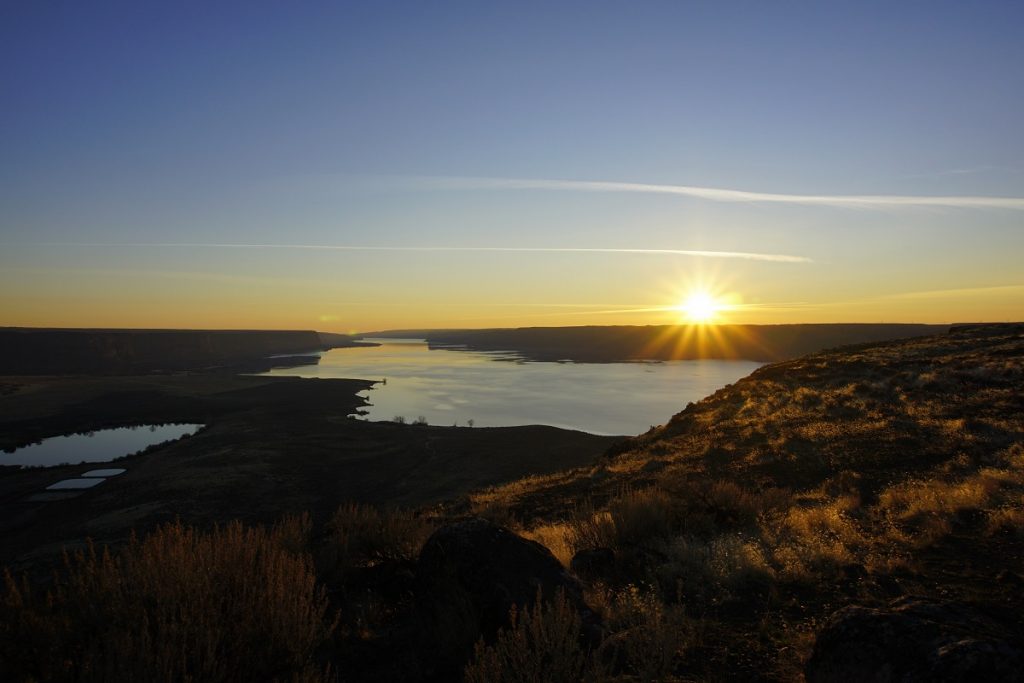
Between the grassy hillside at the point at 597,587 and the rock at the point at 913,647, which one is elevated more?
the rock at the point at 913,647

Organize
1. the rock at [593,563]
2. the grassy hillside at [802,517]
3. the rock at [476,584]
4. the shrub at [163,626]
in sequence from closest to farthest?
the shrub at [163,626] → the rock at [476,584] → the grassy hillside at [802,517] → the rock at [593,563]

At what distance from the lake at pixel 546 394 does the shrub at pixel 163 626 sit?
4468cm

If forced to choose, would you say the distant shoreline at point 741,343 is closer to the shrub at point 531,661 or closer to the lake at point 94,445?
the lake at point 94,445

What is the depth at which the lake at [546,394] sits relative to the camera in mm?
54250

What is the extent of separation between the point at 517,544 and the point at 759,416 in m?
19.1

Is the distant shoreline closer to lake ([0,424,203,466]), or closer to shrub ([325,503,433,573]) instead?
lake ([0,424,203,466])

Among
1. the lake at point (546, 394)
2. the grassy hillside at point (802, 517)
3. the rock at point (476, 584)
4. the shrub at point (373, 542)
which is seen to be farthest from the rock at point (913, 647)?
the lake at point (546, 394)

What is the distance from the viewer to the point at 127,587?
167 inches

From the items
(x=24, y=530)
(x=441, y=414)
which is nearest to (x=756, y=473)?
(x=24, y=530)

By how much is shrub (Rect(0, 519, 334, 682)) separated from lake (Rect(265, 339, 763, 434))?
147 feet

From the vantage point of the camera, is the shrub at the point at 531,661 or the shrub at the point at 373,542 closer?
the shrub at the point at 531,661

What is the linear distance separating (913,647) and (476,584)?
316 cm

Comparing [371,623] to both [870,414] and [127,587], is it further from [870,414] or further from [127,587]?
[870,414]

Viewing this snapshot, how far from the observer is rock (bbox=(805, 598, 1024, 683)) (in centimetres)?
291
